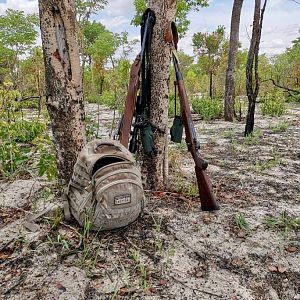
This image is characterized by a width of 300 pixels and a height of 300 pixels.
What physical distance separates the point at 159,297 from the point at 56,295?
53cm

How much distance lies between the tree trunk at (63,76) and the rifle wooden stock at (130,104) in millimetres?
351

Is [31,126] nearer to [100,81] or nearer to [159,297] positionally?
[159,297]

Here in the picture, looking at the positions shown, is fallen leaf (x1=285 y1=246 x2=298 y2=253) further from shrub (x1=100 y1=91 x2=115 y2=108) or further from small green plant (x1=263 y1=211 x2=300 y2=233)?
shrub (x1=100 y1=91 x2=115 y2=108)

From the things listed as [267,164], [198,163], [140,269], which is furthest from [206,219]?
[267,164]

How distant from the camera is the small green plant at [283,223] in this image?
2504 millimetres

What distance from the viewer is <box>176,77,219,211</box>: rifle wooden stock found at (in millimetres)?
2668

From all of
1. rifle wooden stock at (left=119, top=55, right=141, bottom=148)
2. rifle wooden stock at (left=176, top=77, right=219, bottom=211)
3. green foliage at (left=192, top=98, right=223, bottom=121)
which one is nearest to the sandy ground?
rifle wooden stock at (left=176, top=77, right=219, bottom=211)

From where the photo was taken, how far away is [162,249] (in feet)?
7.06

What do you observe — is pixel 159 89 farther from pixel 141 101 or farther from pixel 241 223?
pixel 241 223

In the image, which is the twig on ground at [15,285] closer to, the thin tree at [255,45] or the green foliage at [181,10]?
the thin tree at [255,45]

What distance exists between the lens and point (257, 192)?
3.33 meters

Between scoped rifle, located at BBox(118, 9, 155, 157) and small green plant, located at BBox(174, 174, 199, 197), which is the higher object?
scoped rifle, located at BBox(118, 9, 155, 157)

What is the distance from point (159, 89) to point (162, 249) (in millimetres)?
1388

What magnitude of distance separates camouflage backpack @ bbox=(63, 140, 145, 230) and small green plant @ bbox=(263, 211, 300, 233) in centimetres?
102
